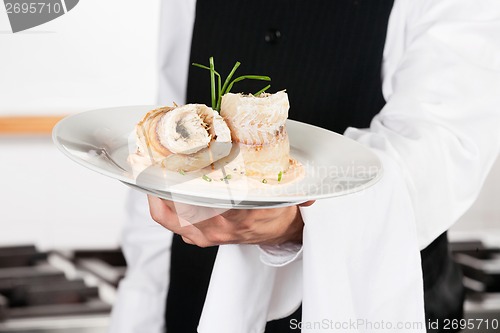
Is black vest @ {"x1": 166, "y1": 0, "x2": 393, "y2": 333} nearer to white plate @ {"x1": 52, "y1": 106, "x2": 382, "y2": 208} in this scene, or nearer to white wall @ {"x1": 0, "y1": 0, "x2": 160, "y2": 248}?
white plate @ {"x1": 52, "y1": 106, "x2": 382, "y2": 208}

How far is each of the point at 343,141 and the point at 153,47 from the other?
5.59 ft

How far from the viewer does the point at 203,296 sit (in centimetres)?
119

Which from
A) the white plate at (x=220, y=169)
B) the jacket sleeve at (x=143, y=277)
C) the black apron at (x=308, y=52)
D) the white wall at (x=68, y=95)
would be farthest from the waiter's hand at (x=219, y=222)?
the white wall at (x=68, y=95)

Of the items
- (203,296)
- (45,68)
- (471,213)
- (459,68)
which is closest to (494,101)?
(459,68)

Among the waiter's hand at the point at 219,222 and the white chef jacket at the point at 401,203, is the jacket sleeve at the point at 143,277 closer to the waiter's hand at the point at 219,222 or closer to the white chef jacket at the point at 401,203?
the white chef jacket at the point at 401,203

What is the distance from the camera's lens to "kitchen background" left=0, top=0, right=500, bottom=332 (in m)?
2.23

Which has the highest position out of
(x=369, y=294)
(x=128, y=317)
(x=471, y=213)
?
(x=369, y=294)

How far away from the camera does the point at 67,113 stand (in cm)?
223

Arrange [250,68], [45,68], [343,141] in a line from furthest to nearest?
[45,68] < [250,68] < [343,141]

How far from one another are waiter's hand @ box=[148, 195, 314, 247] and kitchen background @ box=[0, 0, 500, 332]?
4.71 ft

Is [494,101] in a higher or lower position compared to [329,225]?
higher

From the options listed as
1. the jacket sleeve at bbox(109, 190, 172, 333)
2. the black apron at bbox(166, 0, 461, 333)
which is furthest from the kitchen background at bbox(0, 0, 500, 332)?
the black apron at bbox(166, 0, 461, 333)

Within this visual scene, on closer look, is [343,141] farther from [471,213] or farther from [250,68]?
[471,213]
